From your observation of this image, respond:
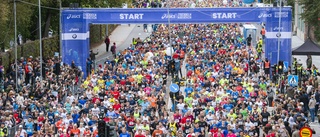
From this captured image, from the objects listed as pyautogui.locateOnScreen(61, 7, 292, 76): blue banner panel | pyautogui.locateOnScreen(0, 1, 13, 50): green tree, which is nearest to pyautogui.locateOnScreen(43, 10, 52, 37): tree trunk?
pyautogui.locateOnScreen(0, 1, 13, 50): green tree

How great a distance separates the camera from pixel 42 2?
5303cm

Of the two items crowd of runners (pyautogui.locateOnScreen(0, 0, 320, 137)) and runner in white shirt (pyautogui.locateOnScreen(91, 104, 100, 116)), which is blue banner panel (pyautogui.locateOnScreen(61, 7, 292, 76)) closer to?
crowd of runners (pyautogui.locateOnScreen(0, 0, 320, 137))

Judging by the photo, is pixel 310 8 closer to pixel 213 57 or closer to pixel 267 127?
pixel 213 57

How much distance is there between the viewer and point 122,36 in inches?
2854

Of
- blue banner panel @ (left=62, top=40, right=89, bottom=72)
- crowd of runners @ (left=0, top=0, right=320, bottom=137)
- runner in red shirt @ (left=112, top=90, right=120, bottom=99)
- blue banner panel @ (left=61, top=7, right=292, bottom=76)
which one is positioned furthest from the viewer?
blue banner panel @ (left=62, top=40, right=89, bottom=72)

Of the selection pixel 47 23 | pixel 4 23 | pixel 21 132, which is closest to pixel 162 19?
pixel 4 23

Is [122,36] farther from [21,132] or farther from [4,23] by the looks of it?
[21,132]

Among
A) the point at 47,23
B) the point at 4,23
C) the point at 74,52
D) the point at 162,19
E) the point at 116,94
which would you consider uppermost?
the point at 162,19

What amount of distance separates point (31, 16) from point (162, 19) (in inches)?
429

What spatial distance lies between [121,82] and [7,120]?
10.3m

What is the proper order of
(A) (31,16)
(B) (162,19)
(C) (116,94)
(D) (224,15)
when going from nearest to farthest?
1. (C) (116,94)
2. (D) (224,15)
3. (B) (162,19)
4. (A) (31,16)

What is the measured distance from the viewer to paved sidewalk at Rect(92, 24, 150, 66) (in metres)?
61.8

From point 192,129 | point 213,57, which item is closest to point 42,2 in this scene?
point 213,57

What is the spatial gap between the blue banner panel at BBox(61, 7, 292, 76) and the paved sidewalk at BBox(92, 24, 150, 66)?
9.30 metres
